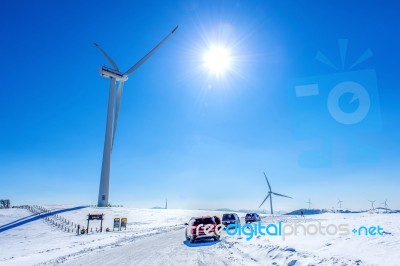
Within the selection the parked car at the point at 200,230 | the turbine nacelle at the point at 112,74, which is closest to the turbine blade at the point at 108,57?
the turbine nacelle at the point at 112,74

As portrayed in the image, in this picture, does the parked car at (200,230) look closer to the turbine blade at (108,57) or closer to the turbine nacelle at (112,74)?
the turbine nacelle at (112,74)

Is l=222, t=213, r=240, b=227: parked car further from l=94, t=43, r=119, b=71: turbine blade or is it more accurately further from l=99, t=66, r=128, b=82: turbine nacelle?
l=94, t=43, r=119, b=71: turbine blade

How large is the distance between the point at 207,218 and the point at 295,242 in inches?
323

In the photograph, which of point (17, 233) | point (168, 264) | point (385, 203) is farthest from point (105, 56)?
point (385, 203)

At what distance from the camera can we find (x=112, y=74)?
233 ft

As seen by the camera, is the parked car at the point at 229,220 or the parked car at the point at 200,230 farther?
the parked car at the point at 229,220

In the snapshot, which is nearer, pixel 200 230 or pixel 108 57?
pixel 200 230

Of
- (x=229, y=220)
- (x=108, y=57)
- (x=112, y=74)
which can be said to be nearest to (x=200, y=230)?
(x=229, y=220)

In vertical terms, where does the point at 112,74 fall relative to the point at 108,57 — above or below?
below

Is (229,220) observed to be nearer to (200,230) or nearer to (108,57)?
(200,230)

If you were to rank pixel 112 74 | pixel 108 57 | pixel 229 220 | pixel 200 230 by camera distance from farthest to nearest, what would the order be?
pixel 112 74 → pixel 108 57 → pixel 229 220 → pixel 200 230

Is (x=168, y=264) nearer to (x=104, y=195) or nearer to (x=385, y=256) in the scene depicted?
(x=385, y=256)

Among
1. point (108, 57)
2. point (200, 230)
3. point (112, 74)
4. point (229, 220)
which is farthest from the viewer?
point (112, 74)

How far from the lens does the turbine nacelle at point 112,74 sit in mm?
70438
